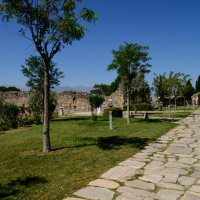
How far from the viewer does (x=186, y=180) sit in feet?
18.1

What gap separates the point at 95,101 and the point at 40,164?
1312 cm

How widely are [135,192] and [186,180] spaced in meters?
1.20

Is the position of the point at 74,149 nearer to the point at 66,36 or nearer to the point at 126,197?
the point at 66,36

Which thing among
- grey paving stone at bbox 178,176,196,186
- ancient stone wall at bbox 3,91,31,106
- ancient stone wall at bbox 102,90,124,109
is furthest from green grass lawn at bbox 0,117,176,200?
ancient stone wall at bbox 3,91,31,106

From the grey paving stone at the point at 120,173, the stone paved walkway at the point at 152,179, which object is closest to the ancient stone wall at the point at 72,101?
the stone paved walkway at the point at 152,179

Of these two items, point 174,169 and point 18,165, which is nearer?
point 174,169

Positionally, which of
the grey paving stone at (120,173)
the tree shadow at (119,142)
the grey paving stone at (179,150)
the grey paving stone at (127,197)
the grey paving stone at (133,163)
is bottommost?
the grey paving stone at (127,197)

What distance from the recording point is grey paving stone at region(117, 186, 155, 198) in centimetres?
472

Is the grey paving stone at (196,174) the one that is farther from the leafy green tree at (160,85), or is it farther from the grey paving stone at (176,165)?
the leafy green tree at (160,85)

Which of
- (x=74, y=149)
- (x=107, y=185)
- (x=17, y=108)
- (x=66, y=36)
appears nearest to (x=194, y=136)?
(x=74, y=149)

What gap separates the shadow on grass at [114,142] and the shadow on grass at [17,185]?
293cm

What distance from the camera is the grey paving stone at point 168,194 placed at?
4641 millimetres

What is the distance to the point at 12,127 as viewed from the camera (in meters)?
17.2

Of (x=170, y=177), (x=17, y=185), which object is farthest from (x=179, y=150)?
(x=17, y=185)
